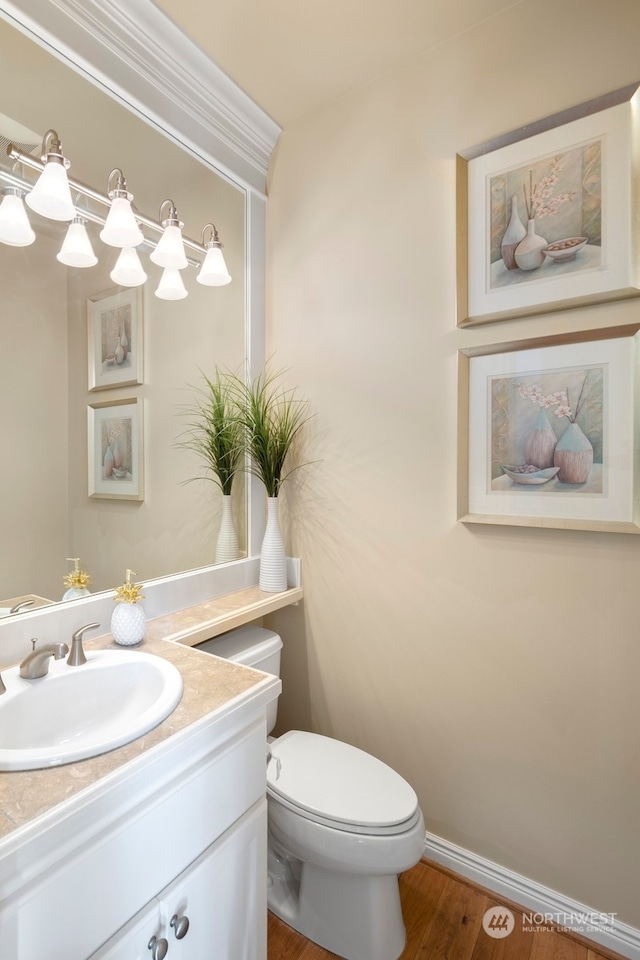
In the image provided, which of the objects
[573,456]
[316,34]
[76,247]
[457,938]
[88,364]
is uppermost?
[316,34]

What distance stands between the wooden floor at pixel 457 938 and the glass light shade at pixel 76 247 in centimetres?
193

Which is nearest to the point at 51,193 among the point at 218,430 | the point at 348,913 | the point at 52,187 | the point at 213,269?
the point at 52,187

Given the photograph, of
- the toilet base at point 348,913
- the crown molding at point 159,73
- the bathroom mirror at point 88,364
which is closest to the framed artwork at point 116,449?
the bathroom mirror at point 88,364

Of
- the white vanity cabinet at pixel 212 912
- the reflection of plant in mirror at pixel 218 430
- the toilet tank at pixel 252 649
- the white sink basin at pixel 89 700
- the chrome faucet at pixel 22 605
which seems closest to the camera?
the white vanity cabinet at pixel 212 912

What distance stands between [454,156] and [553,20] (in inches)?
14.4

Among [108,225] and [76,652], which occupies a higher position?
[108,225]

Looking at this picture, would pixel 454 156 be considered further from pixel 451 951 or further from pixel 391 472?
pixel 451 951

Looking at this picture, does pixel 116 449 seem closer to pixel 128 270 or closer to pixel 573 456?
pixel 128 270

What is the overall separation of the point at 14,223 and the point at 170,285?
17.7 inches

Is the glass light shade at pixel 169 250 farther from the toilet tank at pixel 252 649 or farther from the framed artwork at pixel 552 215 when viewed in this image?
the toilet tank at pixel 252 649

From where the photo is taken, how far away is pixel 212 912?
2.77ft

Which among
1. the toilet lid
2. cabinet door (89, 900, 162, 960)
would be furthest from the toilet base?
cabinet door (89, 900, 162, 960)

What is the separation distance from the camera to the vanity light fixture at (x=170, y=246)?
1.37m

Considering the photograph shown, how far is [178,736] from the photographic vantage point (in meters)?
0.77
